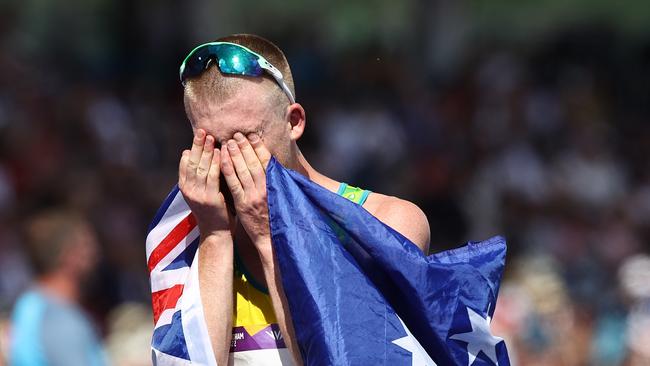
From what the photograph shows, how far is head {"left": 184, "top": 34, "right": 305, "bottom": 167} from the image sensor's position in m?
3.25

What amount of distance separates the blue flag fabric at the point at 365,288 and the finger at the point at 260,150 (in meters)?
0.03

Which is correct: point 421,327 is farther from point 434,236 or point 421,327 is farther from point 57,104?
point 57,104

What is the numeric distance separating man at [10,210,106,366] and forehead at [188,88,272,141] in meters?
2.58

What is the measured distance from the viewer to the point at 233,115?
3.24 m

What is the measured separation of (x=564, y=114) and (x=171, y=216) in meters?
9.83

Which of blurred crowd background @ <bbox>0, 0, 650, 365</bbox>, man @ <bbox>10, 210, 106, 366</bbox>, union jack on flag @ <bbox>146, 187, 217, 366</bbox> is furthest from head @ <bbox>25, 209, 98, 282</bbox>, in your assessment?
union jack on flag @ <bbox>146, 187, 217, 366</bbox>

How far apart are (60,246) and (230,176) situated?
2.66m

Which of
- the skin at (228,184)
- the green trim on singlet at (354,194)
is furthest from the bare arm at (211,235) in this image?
the green trim on singlet at (354,194)

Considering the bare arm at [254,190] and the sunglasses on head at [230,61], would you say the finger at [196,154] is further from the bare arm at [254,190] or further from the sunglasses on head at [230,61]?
the sunglasses on head at [230,61]

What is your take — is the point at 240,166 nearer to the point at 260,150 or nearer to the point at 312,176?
the point at 260,150

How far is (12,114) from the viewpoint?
10.0 meters

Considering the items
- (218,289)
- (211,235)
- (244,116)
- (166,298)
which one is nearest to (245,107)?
(244,116)

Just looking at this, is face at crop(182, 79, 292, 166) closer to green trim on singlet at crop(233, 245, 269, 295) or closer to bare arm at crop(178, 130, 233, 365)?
bare arm at crop(178, 130, 233, 365)

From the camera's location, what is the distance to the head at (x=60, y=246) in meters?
5.71
